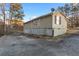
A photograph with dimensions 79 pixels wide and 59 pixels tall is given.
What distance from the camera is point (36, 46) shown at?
2.36m

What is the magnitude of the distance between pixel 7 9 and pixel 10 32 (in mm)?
313

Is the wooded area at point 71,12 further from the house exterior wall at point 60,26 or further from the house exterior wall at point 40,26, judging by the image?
the house exterior wall at point 40,26

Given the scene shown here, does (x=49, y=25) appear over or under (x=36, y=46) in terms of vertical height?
over

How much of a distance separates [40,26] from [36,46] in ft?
0.91

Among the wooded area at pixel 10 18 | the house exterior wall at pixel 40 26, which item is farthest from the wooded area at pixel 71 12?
the wooded area at pixel 10 18

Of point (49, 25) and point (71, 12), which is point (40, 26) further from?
point (71, 12)

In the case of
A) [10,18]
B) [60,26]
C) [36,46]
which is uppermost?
[10,18]

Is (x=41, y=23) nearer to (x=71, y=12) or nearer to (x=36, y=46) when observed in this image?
(x=36, y=46)

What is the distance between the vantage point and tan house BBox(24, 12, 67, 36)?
2.37 metres

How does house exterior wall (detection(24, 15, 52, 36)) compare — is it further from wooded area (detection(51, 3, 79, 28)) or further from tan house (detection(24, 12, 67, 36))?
wooded area (detection(51, 3, 79, 28))

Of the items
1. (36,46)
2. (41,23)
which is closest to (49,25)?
(41,23)

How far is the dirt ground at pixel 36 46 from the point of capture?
2.32 m

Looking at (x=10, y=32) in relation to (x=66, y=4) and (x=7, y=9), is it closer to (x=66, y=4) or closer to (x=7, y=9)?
(x=7, y=9)

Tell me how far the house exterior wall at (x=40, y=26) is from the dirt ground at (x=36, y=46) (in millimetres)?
109
